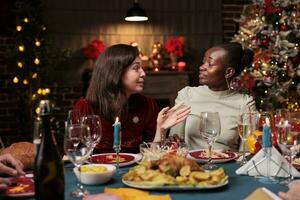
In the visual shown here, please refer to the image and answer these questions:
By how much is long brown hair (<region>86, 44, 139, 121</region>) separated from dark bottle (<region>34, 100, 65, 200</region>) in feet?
3.40

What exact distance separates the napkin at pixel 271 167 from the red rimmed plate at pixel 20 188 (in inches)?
28.5

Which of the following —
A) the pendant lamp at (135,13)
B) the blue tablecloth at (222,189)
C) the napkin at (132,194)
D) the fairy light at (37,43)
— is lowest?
the blue tablecloth at (222,189)

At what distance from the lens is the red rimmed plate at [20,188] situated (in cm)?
132

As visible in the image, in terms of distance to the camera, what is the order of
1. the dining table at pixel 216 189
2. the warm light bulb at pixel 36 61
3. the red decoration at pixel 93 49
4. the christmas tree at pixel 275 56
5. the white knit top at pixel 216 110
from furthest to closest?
the red decoration at pixel 93 49, the warm light bulb at pixel 36 61, the christmas tree at pixel 275 56, the white knit top at pixel 216 110, the dining table at pixel 216 189

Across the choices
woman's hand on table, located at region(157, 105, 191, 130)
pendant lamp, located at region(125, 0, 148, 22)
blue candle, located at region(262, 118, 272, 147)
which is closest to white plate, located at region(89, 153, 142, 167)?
woman's hand on table, located at region(157, 105, 191, 130)

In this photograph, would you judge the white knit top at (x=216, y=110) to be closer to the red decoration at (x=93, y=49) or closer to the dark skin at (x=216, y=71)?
the dark skin at (x=216, y=71)

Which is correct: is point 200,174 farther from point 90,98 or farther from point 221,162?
point 90,98

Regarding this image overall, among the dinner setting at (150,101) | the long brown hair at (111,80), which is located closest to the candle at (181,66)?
the dinner setting at (150,101)

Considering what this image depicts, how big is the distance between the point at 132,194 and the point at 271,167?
1.75 ft

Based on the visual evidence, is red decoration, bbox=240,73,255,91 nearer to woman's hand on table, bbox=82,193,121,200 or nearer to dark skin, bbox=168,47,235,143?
dark skin, bbox=168,47,235,143

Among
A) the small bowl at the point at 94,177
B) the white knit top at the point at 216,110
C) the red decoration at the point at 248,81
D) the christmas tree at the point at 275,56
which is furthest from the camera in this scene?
the red decoration at the point at 248,81

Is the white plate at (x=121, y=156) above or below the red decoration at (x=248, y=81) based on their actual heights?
below

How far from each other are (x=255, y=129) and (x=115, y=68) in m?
0.96

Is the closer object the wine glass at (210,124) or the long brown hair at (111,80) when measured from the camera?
the wine glass at (210,124)
